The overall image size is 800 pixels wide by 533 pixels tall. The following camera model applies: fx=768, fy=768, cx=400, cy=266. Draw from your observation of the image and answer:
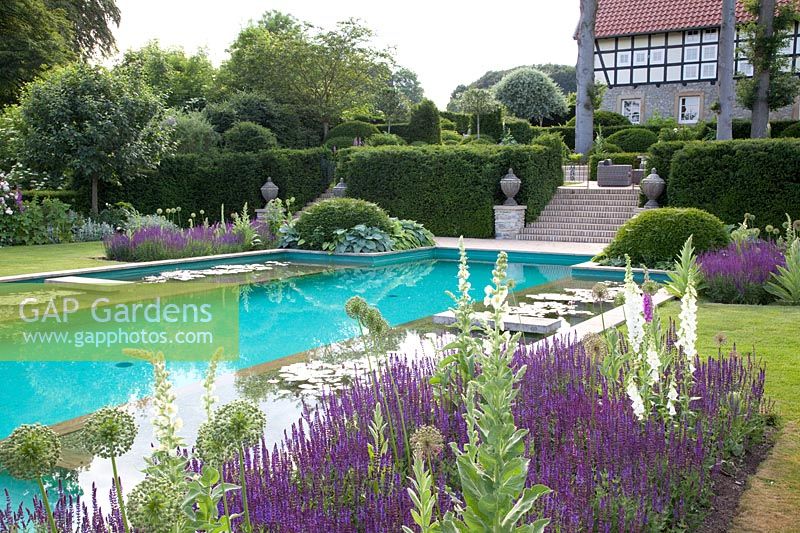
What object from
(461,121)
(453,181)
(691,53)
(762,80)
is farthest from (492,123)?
(453,181)

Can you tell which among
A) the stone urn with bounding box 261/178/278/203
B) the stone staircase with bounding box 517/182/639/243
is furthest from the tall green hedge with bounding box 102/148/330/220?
the stone staircase with bounding box 517/182/639/243

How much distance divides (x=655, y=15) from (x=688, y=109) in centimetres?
441

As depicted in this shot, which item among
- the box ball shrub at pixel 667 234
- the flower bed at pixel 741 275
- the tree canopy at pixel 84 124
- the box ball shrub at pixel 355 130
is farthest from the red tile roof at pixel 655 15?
the flower bed at pixel 741 275

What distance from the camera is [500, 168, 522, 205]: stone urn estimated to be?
55.9 feet

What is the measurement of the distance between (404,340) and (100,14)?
96.7 ft

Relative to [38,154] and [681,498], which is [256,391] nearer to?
[681,498]

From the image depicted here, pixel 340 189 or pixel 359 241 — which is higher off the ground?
pixel 340 189

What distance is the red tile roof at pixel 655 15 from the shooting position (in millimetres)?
32281

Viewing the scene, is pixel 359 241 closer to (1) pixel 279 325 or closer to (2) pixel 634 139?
(1) pixel 279 325

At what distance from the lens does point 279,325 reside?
8.88m

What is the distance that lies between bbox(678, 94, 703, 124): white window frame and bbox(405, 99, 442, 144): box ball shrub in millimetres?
13105

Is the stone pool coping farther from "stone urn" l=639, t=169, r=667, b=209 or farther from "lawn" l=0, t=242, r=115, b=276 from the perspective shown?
"stone urn" l=639, t=169, r=667, b=209

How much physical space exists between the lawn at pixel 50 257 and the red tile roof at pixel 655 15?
2634cm

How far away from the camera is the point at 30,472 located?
75.9 inches
